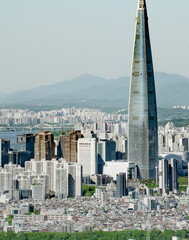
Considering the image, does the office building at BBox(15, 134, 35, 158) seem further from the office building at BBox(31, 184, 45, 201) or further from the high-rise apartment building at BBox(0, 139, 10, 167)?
the office building at BBox(31, 184, 45, 201)

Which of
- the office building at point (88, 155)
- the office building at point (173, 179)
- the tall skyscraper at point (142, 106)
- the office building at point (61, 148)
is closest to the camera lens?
the office building at point (173, 179)

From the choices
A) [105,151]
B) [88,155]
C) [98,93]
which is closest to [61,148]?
[105,151]

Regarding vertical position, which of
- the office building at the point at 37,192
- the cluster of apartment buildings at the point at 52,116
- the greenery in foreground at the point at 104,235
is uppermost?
the cluster of apartment buildings at the point at 52,116

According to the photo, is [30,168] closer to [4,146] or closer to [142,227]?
[4,146]

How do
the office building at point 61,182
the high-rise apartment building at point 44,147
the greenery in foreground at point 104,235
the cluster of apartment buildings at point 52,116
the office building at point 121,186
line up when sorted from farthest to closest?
the cluster of apartment buildings at point 52,116
the high-rise apartment building at point 44,147
the office building at point 61,182
the office building at point 121,186
the greenery in foreground at point 104,235

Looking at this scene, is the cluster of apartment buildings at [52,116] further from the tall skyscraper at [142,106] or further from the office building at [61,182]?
the office building at [61,182]

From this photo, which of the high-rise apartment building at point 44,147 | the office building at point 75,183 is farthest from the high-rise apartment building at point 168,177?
the high-rise apartment building at point 44,147

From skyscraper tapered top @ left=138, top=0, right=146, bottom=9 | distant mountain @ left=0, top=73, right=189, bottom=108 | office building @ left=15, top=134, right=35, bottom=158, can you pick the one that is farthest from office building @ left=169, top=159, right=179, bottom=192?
distant mountain @ left=0, top=73, right=189, bottom=108
